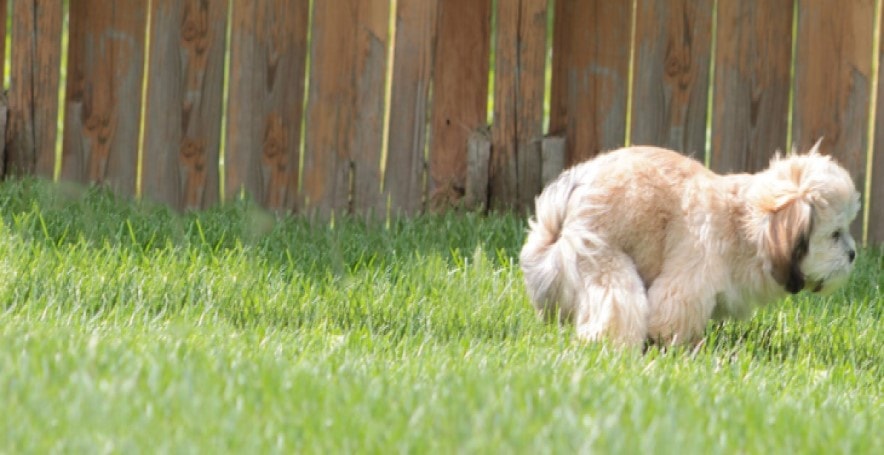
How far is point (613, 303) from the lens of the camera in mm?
5457

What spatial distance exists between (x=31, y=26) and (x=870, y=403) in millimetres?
4501

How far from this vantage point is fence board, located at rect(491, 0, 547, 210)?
7.25 metres

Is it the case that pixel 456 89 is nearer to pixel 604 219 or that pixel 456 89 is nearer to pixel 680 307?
pixel 604 219

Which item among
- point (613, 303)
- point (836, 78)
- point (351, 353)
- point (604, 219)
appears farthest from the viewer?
point (836, 78)

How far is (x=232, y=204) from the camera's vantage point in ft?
23.9

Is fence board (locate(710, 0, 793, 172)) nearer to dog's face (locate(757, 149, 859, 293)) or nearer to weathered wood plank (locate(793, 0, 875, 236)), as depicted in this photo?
weathered wood plank (locate(793, 0, 875, 236))

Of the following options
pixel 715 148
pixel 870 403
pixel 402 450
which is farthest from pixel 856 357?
pixel 402 450

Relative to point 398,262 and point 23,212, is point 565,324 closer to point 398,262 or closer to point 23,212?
point 398,262

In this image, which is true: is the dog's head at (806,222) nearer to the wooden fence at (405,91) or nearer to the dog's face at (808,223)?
the dog's face at (808,223)

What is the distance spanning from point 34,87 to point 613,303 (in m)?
3.41

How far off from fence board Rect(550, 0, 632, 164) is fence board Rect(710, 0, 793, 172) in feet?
1.60

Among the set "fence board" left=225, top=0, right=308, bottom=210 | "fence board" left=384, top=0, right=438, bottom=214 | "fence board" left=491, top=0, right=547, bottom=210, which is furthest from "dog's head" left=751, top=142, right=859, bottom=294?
"fence board" left=225, top=0, right=308, bottom=210

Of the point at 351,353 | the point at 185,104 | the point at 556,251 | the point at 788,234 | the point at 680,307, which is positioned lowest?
the point at 351,353

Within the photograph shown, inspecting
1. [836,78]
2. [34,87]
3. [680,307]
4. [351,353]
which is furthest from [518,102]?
[351,353]
